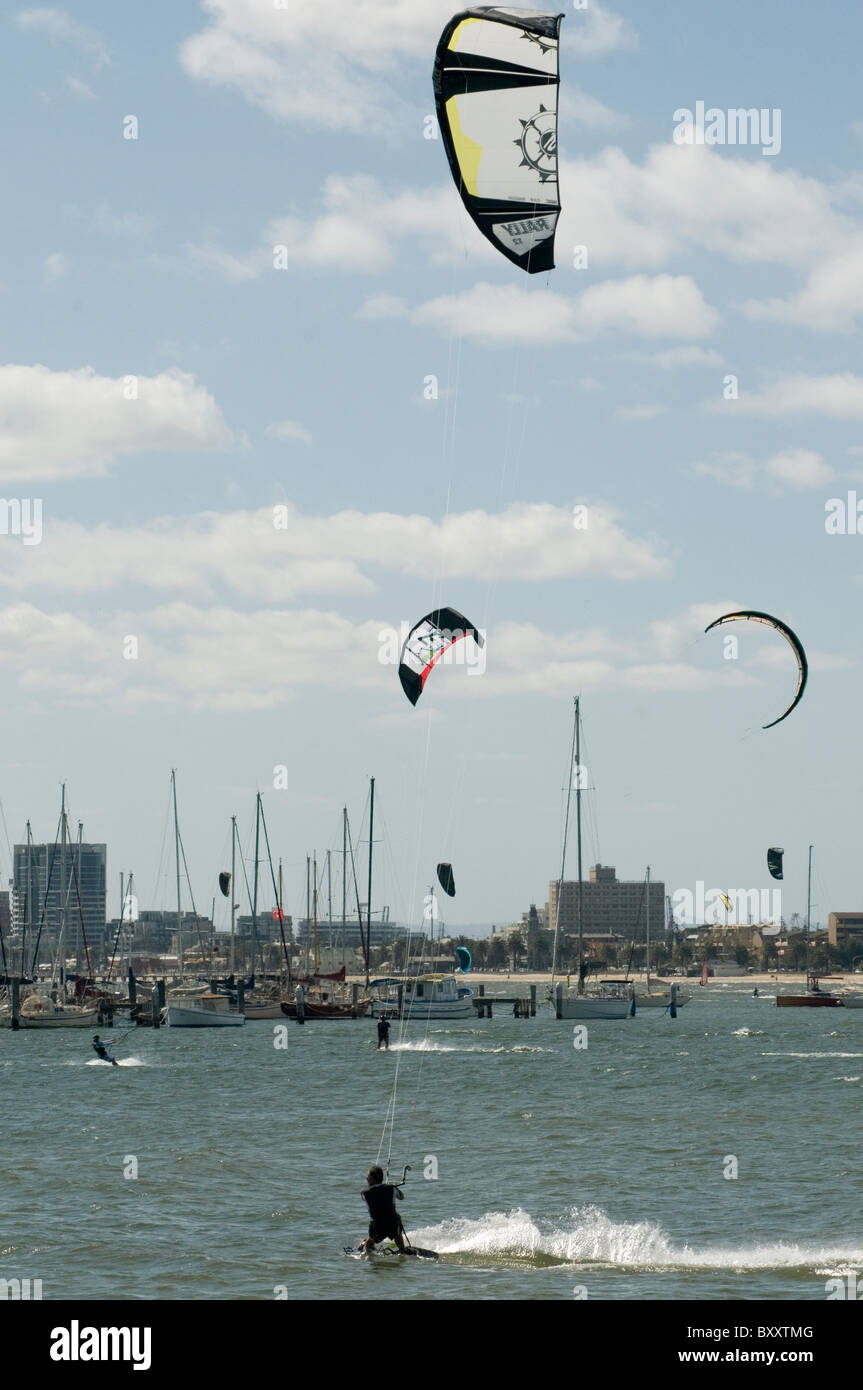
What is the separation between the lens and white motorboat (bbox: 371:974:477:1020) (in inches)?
3063

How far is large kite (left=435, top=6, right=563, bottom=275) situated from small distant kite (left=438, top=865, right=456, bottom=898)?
48998 mm

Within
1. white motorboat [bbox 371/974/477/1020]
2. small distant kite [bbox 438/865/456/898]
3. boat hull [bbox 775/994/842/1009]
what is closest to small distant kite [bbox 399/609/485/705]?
small distant kite [bbox 438/865/456/898]

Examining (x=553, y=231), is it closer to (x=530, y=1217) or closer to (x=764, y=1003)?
(x=530, y=1217)

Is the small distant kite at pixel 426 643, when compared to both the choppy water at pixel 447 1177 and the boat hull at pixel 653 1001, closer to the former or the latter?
the choppy water at pixel 447 1177

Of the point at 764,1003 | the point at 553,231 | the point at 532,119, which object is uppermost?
the point at 532,119

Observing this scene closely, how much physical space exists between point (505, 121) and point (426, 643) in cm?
1767

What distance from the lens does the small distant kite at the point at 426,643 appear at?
31.2 meters

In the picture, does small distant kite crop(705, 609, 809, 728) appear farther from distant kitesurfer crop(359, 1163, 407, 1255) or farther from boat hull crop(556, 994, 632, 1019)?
boat hull crop(556, 994, 632, 1019)

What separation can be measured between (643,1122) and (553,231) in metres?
22.4

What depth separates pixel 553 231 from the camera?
14742 mm

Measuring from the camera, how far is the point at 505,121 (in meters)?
15.0

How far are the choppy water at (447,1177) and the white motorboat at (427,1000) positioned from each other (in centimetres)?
2528

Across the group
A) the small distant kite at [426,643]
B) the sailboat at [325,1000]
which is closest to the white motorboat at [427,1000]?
the sailboat at [325,1000]
